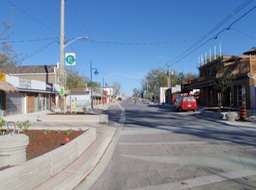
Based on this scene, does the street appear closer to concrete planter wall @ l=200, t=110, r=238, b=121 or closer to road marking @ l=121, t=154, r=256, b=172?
road marking @ l=121, t=154, r=256, b=172

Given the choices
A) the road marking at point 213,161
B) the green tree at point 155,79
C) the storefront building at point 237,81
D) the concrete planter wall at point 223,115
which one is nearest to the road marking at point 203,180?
the road marking at point 213,161

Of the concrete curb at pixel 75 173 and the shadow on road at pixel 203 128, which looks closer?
the concrete curb at pixel 75 173

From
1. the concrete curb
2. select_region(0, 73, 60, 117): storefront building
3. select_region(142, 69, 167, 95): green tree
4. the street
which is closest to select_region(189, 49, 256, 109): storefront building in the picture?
the street

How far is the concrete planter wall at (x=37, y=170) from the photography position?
449 centimetres

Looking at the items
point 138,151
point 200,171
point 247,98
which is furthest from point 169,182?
point 247,98

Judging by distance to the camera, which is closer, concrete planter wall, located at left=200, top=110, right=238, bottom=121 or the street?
the street

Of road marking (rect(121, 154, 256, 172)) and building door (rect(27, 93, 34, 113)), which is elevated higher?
building door (rect(27, 93, 34, 113))

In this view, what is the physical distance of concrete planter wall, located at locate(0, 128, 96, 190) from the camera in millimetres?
4493

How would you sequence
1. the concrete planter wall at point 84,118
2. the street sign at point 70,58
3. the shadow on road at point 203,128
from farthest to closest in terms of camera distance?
the street sign at point 70,58
the concrete planter wall at point 84,118
the shadow on road at point 203,128

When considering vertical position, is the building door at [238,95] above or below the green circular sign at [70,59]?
below

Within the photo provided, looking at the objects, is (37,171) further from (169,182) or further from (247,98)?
(247,98)

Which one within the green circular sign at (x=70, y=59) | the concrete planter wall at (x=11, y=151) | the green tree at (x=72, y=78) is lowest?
the concrete planter wall at (x=11, y=151)

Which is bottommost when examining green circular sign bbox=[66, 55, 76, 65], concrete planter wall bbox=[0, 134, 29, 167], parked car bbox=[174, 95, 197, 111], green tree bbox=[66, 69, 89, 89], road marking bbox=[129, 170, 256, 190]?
road marking bbox=[129, 170, 256, 190]

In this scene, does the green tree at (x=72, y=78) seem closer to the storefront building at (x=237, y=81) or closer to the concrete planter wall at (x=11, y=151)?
the storefront building at (x=237, y=81)
